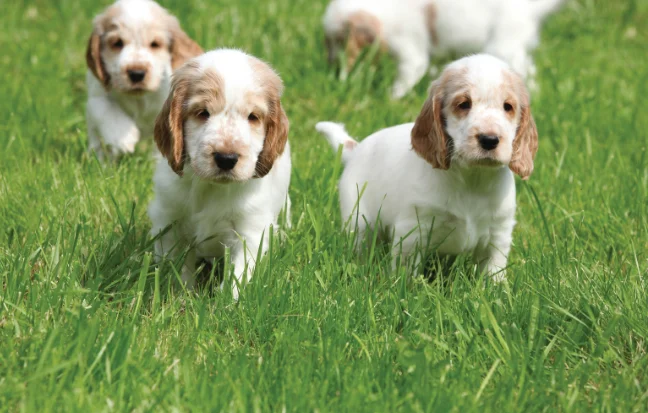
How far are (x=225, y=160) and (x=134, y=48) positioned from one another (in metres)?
2.35

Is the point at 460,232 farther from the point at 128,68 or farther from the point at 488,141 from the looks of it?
the point at 128,68

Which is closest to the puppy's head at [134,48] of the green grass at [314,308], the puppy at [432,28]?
the green grass at [314,308]

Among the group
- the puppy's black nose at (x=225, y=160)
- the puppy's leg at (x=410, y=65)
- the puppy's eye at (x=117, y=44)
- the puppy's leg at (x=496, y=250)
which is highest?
the puppy's black nose at (x=225, y=160)

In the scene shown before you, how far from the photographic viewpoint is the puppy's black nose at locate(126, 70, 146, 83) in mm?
5441

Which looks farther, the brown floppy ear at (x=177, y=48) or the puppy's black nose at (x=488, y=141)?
the brown floppy ear at (x=177, y=48)

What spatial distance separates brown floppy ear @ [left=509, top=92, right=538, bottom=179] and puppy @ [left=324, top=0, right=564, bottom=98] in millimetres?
3415

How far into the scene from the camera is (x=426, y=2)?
26.3 ft

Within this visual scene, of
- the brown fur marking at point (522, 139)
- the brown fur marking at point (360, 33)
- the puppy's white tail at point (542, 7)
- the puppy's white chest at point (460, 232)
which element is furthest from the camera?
the puppy's white tail at point (542, 7)

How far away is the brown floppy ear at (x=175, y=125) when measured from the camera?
3699mm

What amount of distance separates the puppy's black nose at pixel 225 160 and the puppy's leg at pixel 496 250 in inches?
51.1

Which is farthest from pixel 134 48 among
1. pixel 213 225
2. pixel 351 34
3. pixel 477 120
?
pixel 477 120

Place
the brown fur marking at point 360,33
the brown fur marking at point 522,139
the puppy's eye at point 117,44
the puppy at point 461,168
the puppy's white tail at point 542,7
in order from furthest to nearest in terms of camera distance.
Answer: the puppy's white tail at point 542,7 < the brown fur marking at point 360,33 < the puppy's eye at point 117,44 < the brown fur marking at point 522,139 < the puppy at point 461,168

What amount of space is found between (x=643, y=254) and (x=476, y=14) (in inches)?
164

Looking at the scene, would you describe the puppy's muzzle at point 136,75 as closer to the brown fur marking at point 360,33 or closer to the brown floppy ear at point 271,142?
the brown floppy ear at point 271,142
